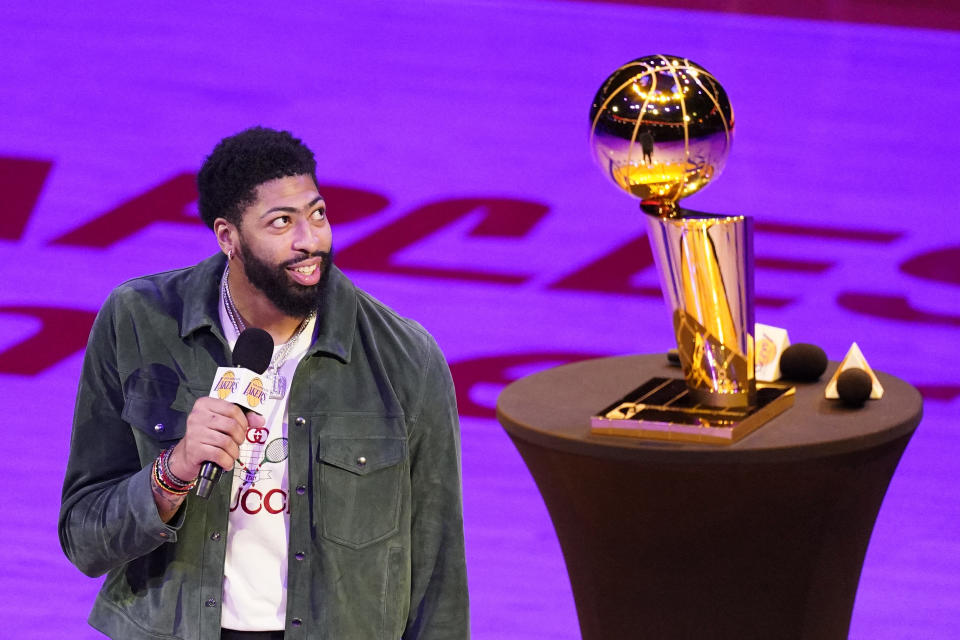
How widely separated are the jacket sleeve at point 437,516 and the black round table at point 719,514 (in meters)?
0.29

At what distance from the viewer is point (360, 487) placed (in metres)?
2.06

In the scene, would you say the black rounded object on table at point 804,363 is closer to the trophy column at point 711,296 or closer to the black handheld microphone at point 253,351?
the trophy column at point 711,296

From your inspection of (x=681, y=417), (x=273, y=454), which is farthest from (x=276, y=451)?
(x=681, y=417)

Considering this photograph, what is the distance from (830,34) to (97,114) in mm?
2392

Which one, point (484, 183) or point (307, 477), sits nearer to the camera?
point (307, 477)

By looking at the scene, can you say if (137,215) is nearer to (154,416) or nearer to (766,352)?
(154,416)

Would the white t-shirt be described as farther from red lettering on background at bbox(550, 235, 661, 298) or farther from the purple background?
red lettering on background at bbox(550, 235, 661, 298)

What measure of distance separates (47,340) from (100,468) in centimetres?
222

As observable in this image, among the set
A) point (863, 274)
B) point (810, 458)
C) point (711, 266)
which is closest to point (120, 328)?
point (711, 266)

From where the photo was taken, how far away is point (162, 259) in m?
4.27

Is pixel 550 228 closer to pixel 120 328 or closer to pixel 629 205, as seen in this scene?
pixel 629 205

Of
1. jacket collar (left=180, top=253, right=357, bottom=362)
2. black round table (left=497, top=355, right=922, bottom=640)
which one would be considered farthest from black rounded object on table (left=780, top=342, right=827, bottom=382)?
jacket collar (left=180, top=253, right=357, bottom=362)

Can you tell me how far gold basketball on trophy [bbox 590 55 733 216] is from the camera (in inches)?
66.7

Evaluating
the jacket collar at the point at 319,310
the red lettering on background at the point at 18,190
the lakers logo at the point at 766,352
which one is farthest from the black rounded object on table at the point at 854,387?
the red lettering on background at the point at 18,190
